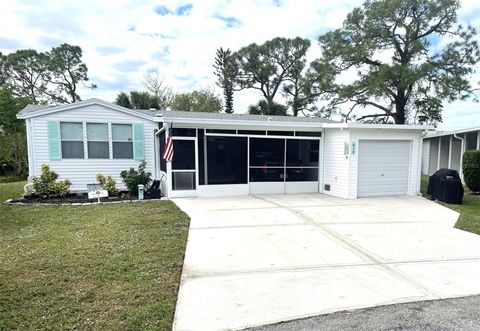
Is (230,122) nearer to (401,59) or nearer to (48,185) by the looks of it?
(48,185)

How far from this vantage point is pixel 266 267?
4.43m

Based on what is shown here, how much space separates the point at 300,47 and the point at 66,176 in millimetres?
26616

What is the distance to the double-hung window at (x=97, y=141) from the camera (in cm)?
1158

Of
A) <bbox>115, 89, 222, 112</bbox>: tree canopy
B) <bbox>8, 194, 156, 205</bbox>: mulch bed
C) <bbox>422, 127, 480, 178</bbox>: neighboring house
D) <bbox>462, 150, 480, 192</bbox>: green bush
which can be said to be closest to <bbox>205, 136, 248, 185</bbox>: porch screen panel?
<bbox>8, 194, 156, 205</bbox>: mulch bed

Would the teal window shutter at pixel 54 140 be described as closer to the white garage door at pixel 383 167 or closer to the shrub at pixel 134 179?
the shrub at pixel 134 179

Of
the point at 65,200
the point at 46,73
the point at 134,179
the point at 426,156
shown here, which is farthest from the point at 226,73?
the point at 65,200

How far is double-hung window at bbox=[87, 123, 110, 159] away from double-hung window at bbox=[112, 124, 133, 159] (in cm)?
28

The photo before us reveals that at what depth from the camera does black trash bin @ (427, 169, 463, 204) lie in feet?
32.3

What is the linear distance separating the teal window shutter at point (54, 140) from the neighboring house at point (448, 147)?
17.5 meters

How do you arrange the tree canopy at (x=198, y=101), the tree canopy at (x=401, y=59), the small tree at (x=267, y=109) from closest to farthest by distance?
the tree canopy at (x=401, y=59) < the tree canopy at (x=198, y=101) < the small tree at (x=267, y=109)

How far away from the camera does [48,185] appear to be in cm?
1027

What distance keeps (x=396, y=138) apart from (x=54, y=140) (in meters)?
12.3

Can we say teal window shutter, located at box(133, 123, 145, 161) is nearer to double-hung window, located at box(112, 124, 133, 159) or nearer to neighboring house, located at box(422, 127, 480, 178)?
double-hung window, located at box(112, 124, 133, 159)

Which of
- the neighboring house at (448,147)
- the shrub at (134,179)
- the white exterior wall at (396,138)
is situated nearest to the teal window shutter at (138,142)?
the shrub at (134,179)
